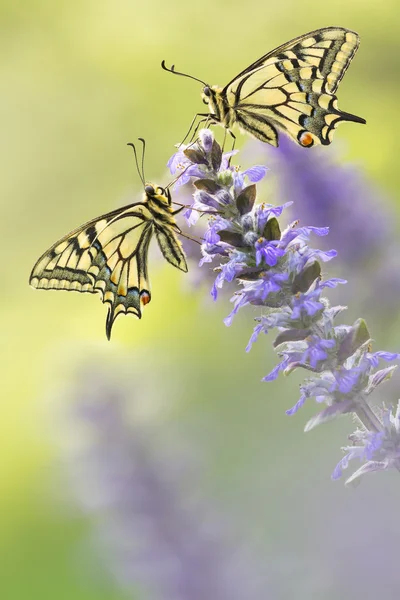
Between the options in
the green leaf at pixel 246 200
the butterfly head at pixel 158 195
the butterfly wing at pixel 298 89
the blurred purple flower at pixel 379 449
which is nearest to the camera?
the blurred purple flower at pixel 379 449

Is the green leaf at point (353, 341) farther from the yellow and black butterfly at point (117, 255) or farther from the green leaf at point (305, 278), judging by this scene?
the yellow and black butterfly at point (117, 255)

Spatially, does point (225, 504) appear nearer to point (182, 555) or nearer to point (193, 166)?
point (182, 555)

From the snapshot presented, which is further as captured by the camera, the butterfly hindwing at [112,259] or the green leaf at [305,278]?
the butterfly hindwing at [112,259]

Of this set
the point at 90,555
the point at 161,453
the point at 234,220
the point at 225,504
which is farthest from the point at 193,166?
the point at 90,555

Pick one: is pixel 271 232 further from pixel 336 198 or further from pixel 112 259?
pixel 112 259

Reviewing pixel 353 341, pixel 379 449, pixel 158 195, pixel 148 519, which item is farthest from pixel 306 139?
pixel 148 519

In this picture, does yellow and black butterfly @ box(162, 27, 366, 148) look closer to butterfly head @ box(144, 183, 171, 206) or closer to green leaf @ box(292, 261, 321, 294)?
butterfly head @ box(144, 183, 171, 206)

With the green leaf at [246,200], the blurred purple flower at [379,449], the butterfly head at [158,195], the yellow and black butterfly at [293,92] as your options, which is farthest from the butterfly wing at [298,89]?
the blurred purple flower at [379,449]
